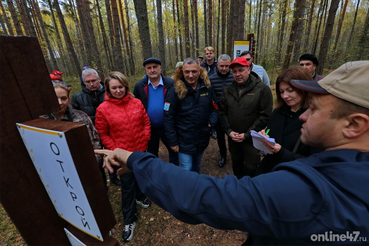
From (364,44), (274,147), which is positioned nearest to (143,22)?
(274,147)

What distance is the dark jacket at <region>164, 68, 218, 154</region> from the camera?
2.62 m

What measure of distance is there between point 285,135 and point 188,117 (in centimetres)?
135

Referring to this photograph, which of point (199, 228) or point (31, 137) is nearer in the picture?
point (31, 137)

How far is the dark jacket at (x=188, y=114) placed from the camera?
2625mm

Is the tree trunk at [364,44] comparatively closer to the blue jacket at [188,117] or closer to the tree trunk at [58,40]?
the blue jacket at [188,117]

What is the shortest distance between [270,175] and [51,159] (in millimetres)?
929

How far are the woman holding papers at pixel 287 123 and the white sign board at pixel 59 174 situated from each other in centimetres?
167

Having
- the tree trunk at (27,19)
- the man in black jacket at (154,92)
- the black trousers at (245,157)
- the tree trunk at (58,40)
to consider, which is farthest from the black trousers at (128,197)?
the tree trunk at (58,40)

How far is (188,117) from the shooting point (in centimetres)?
269

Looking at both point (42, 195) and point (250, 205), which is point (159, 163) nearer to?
point (250, 205)

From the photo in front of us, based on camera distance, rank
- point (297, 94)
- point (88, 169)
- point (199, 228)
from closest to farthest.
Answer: point (88, 169), point (297, 94), point (199, 228)

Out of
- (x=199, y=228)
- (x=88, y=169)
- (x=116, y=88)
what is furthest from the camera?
(x=199, y=228)

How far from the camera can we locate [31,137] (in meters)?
0.71

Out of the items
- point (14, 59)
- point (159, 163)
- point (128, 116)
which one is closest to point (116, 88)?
point (128, 116)
